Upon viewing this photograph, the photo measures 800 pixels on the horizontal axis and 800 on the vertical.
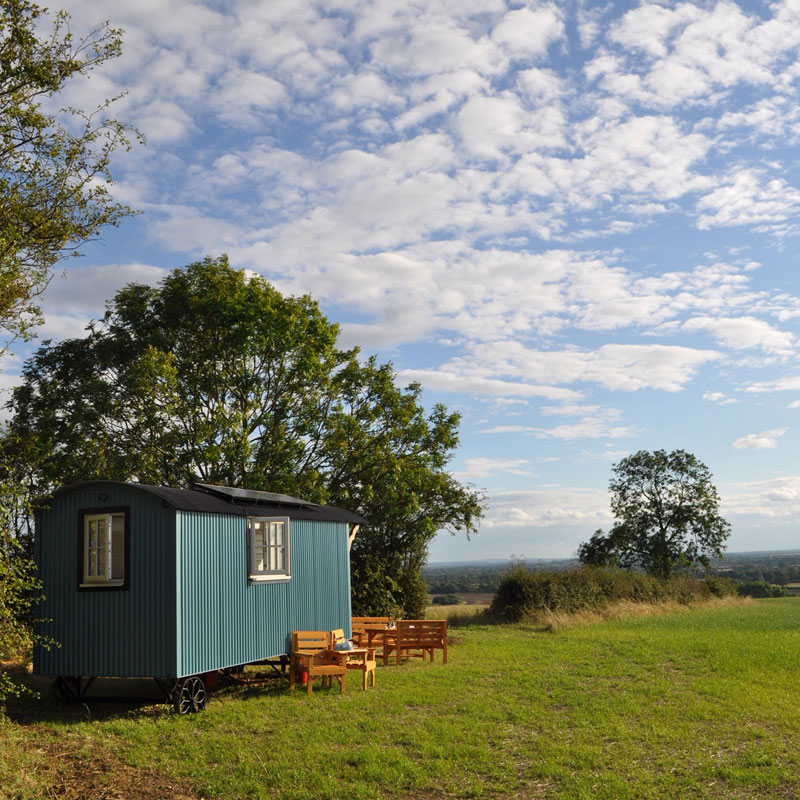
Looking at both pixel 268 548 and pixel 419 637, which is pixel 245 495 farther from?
pixel 419 637

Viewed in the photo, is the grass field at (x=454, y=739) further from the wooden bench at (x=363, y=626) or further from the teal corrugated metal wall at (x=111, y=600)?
the wooden bench at (x=363, y=626)

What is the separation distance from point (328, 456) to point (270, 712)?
12.3 m

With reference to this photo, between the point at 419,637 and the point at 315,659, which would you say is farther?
the point at 419,637

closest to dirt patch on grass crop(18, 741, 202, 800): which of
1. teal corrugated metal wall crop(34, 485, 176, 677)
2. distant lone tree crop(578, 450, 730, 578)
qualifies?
teal corrugated metal wall crop(34, 485, 176, 677)

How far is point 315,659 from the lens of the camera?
13.2 meters

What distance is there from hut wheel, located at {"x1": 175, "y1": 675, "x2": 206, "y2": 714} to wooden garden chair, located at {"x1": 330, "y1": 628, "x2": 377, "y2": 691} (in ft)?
7.78

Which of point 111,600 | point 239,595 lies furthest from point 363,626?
point 111,600

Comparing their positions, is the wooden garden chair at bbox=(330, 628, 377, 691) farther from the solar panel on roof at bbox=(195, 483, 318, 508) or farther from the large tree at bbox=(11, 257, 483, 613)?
the large tree at bbox=(11, 257, 483, 613)

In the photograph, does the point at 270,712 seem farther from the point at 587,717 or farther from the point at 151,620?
the point at 587,717

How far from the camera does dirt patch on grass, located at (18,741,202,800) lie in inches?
295

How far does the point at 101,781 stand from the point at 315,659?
5.54 m

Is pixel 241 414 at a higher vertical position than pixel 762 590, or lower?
higher

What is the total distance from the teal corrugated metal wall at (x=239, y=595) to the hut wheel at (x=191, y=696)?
21 centimetres

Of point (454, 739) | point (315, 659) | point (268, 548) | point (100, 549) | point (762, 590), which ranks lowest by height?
point (762, 590)
